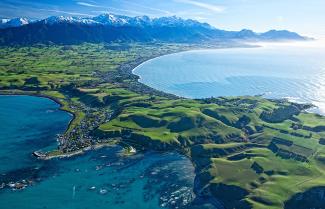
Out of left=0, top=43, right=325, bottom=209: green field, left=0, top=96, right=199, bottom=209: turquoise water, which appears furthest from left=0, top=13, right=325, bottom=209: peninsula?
left=0, top=96, right=199, bottom=209: turquoise water

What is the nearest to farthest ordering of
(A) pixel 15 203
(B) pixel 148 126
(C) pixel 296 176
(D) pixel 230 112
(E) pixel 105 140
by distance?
(A) pixel 15 203 → (C) pixel 296 176 → (E) pixel 105 140 → (B) pixel 148 126 → (D) pixel 230 112

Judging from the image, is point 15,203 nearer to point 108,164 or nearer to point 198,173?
point 108,164

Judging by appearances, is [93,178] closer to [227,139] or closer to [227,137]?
[227,139]

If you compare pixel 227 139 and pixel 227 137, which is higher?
pixel 227 137

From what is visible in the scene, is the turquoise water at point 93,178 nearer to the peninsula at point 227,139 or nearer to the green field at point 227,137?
the peninsula at point 227,139

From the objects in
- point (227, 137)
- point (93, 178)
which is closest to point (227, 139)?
point (227, 137)

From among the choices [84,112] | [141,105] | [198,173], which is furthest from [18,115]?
[198,173]

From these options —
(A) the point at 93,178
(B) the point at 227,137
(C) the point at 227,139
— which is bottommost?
(A) the point at 93,178

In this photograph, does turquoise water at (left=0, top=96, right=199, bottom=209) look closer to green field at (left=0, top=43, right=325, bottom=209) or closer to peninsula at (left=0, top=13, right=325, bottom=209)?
peninsula at (left=0, top=13, right=325, bottom=209)

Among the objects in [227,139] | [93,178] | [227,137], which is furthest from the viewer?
[227,137]
